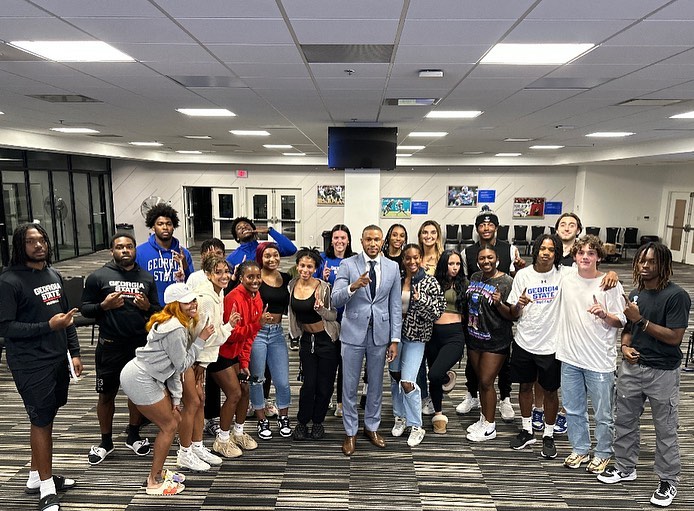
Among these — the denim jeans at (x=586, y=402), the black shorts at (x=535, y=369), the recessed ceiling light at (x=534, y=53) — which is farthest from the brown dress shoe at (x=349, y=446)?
the recessed ceiling light at (x=534, y=53)

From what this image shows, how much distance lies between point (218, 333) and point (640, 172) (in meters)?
16.1

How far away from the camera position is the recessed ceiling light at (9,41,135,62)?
A: 3.14 meters

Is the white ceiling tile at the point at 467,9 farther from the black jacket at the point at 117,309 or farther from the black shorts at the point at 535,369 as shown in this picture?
the black jacket at the point at 117,309

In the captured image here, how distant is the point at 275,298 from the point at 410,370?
1.26 metres

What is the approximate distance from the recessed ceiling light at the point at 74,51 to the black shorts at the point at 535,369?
12.7ft

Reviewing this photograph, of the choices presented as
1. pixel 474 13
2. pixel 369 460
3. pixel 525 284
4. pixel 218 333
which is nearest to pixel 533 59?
pixel 474 13

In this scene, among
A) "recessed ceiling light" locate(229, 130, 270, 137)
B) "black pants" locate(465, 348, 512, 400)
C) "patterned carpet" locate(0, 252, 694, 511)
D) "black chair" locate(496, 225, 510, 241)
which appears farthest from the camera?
"black chair" locate(496, 225, 510, 241)

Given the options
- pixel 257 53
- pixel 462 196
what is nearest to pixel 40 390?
pixel 257 53

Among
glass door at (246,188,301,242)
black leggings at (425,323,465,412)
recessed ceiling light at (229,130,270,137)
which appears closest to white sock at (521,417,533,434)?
black leggings at (425,323,465,412)

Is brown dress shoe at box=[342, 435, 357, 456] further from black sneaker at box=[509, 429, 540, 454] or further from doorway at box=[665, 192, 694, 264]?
doorway at box=[665, 192, 694, 264]

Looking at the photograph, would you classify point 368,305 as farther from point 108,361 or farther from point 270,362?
point 108,361

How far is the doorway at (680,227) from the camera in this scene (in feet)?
45.4

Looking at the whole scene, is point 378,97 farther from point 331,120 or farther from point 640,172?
point 640,172

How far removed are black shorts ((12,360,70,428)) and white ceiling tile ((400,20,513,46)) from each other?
10.3ft
